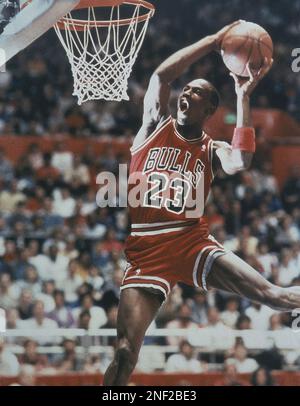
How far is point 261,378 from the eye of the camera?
10.0 meters

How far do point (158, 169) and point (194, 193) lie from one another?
0.35 meters

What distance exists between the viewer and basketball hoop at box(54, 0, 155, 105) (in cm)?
853

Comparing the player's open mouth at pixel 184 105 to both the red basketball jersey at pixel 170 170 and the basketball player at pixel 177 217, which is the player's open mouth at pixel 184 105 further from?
the red basketball jersey at pixel 170 170

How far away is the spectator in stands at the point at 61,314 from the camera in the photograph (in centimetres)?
1060

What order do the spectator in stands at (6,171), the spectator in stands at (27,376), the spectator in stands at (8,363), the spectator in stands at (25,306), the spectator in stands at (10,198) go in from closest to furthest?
the spectator in stands at (27,376), the spectator in stands at (8,363), the spectator in stands at (25,306), the spectator in stands at (10,198), the spectator in stands at (6,171)

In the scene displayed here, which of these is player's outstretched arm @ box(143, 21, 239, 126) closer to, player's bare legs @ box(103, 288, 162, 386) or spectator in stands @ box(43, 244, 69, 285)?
player's bare legs @ box(103, 288, 162, 386)

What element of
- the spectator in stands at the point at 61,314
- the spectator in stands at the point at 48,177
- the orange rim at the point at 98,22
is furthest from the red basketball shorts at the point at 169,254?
the spectator in stands at the point at 48,177

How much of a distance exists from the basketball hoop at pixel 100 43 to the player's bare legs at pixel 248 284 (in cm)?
169

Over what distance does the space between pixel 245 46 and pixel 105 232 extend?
13.9 feet

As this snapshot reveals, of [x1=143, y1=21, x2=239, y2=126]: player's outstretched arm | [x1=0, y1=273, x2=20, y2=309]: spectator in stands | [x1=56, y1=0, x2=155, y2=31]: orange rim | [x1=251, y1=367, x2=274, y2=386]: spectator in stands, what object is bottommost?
[x1=251, y1=367, x2=274, y2=386]: spectator in stands

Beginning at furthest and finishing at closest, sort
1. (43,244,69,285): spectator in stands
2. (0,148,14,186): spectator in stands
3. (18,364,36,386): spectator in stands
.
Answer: (0,148,14,186): spectator in stands < (43,244,69,285): spectator in stands < (18,364,36,386): spectator in stands

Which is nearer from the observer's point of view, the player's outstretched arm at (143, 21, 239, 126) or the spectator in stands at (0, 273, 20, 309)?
the player's outstretched arm at (143, 21, 239, 126)

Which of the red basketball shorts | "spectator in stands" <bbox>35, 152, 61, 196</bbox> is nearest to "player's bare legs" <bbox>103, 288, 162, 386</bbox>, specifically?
the red basketball shorts
